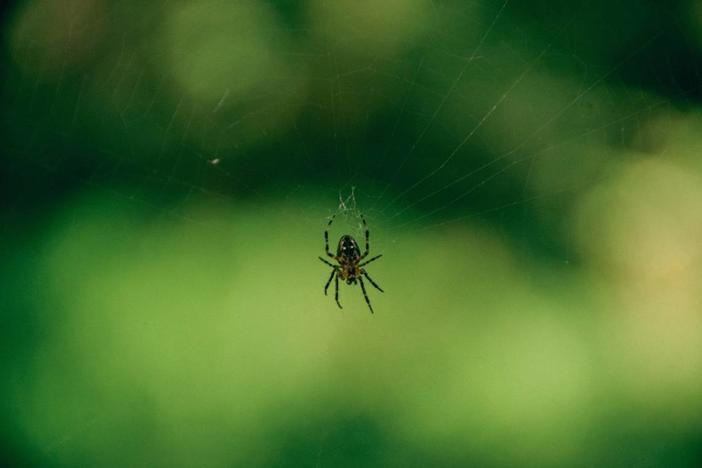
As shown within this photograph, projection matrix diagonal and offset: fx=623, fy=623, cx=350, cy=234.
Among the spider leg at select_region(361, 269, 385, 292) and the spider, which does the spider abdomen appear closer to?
the spider

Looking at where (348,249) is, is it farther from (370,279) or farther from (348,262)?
(370,279)

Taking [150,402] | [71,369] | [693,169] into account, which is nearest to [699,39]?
[693,169]

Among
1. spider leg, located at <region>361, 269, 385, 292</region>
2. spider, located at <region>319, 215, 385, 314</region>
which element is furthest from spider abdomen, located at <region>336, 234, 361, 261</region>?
spider leg, located at <region>361, 269, 385, 292</region>

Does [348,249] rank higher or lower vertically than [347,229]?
lower

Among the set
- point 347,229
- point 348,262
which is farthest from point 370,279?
point 347,229

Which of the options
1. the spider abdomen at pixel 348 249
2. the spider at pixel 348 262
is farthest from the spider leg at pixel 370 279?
the spider abdomen at pixel 348 249
